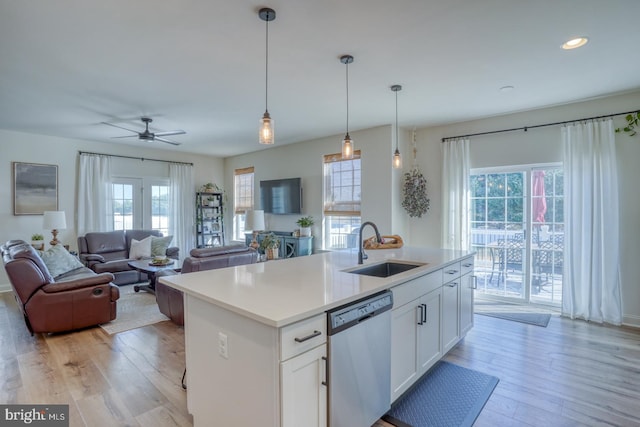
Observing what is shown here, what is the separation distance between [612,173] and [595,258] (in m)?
1.04

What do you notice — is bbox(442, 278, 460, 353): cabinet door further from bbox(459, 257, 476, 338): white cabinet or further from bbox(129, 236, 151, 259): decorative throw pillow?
bbox(129, 236, 151, 259): decorative throw pillow

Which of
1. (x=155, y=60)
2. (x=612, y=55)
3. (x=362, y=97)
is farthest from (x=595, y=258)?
(x=155, y=60)

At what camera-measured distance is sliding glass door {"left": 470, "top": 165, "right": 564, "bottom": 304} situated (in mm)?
4418

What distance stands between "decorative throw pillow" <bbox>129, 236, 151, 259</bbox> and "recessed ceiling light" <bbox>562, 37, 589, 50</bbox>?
22.0 feet

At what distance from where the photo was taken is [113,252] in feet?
20.2

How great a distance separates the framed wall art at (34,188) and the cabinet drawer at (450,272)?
6859 millimetres

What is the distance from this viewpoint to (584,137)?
4016 mm

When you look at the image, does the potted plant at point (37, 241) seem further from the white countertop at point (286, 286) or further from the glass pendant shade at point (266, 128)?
the glass pendant shade at point (266, 128)

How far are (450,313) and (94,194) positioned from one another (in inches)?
264

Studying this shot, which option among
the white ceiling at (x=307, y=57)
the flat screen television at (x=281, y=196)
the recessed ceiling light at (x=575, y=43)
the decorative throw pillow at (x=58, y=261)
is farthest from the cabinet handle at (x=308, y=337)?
the flat screen television at (x=281, y=196)

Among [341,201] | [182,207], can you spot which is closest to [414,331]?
[341,201]

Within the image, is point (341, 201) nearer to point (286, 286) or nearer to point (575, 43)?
point (575, 43)

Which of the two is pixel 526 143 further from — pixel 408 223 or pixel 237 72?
pixel 237 72

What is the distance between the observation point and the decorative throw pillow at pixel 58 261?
4402 mm
